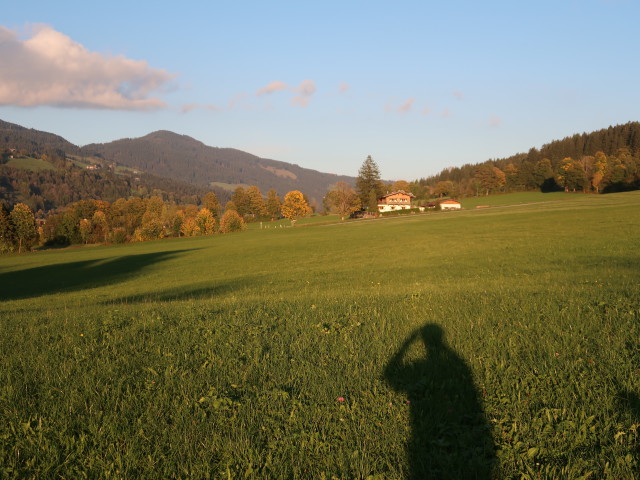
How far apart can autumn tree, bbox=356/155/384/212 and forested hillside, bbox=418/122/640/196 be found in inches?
2381

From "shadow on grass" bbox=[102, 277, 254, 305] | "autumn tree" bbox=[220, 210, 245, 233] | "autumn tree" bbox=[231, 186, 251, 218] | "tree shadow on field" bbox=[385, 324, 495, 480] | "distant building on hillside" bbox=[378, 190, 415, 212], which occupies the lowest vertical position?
"shadow on grass" bbox=[102, 277, 254, 305]

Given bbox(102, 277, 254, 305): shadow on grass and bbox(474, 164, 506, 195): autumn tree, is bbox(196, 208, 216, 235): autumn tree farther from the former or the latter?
bbox(474, 164, 506, 195): autumn tree

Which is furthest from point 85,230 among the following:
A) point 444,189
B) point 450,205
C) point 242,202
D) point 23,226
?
point 444,189

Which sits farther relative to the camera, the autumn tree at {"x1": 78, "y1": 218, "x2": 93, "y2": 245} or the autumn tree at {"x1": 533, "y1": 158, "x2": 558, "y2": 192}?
the autumn tree at {"x1": 533, "y1": 158, "x2": 558, "y2": 192}

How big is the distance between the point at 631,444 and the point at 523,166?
604 feet

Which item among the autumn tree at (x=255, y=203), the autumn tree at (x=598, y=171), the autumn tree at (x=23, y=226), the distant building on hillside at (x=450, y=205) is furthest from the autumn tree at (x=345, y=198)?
the autumn tree at (x=23, y=226)

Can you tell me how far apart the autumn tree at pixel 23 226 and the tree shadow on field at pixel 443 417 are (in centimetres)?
11228

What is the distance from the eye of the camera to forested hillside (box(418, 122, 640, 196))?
116m

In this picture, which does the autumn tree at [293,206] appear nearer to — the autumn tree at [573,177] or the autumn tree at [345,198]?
the autumn tree at [345,198]

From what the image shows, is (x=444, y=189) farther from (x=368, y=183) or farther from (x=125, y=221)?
(x=125, y=221)

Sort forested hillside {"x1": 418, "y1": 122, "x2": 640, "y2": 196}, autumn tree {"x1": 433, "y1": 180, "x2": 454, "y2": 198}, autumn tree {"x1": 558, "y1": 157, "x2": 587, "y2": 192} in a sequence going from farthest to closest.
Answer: autumn tree {"x1": 433, "y1": 180, "x2": 454, "y2": 198}
autumn tree {"x1": 558, "y1": 157, "x2": 587, "y2": 192}
forested hillside {"x1": 418, "y1": 122, "x2": 640, "y2": 196}

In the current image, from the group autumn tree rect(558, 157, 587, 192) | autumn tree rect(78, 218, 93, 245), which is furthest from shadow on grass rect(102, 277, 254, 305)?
autumn tree rect(558, 157, 587, 192)

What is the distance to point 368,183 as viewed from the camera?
136625 millimetres

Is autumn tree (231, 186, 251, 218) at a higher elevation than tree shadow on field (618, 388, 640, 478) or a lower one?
higher
